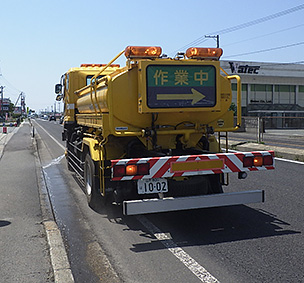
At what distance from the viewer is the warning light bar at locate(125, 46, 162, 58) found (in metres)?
6.14

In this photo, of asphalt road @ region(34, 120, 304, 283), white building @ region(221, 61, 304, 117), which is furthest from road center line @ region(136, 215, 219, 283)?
white building @ region(221, 61, 304, 117)

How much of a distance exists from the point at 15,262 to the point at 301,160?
426 inches

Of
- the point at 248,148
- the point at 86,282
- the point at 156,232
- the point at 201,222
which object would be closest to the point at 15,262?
the point at 86,282

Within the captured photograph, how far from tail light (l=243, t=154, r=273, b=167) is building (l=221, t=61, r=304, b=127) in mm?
53438

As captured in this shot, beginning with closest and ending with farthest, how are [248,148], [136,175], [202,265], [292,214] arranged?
1. [202,265]
2. [136,175]
3. [292,214]
4. [248,148]

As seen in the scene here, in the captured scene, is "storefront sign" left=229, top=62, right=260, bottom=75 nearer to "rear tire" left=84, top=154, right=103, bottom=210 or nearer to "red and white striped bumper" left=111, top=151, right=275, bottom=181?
"rear tire" left=84, top=154, right=103, bottom=210

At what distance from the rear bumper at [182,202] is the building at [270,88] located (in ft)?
177

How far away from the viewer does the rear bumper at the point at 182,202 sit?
5621 millimetres

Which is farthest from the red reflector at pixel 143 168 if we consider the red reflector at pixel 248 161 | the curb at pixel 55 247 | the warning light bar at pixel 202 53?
the warning light bar at pixel 202 53

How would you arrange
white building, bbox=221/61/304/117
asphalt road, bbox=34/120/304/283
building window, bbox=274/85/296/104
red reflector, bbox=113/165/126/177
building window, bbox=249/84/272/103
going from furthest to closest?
building window, bbox=274/85/296/104 < building window, bbox=249/84/272/103 < white building, bbox=221/61/304/117 < red reflector, bbox=113/165/126/177 < asphalt road, bbox=34/120/304/283

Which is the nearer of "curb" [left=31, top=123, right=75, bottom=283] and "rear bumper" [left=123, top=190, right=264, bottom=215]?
"curb" [left=31, top=123, right=75, bottom=283]

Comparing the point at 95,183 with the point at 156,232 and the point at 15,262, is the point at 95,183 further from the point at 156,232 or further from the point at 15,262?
the point at 15,262

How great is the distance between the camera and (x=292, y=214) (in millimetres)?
6719

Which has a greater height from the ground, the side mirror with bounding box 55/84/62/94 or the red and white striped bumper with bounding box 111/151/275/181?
the side mirror with bounding box 55/84/62/94
